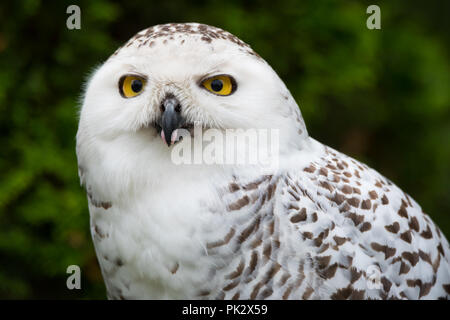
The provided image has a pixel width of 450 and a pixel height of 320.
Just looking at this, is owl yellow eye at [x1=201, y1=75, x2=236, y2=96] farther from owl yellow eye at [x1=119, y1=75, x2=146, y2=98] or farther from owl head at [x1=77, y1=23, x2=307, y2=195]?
owl yellow eye at [x1=119, y1=75, x2=146, y2=98]


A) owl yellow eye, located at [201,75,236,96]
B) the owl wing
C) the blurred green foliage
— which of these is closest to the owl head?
owl yellow eye, located at [201,75,236,96]

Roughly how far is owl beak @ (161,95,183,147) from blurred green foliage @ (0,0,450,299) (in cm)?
96

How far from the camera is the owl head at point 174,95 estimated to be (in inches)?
57.9

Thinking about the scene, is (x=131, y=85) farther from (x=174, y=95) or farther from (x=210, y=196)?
(x=210, y=196)

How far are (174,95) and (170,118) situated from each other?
78 mm

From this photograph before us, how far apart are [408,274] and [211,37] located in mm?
955

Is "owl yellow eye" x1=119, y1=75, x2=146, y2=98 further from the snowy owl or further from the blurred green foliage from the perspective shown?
the blurred green foliage

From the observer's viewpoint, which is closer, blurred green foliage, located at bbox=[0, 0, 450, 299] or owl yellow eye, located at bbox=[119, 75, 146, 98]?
owl yellow eye, located at bbox=[119, 75, 146, 98]

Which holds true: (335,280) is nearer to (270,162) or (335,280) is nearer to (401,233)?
(401,233)

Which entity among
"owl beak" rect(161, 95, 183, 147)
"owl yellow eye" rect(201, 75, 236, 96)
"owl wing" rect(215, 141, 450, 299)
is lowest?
"owl wing" rect(215, 141, 450, 299)

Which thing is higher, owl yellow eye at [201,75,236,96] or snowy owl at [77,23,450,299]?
owl yellow eye at [201,75,236,96]

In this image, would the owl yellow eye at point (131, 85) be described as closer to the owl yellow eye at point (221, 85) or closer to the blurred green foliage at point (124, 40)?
the owl yellow eye at point (221, 85)

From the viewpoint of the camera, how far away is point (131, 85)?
1531 mm

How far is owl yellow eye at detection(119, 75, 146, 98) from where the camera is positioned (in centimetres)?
151
